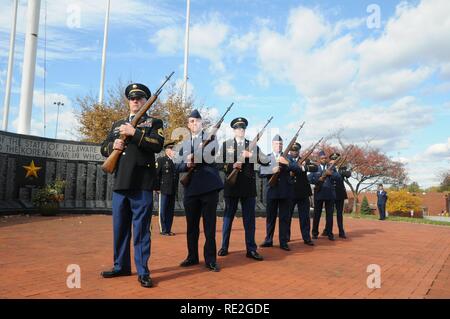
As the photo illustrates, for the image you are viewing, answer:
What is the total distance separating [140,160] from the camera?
471 centimetres

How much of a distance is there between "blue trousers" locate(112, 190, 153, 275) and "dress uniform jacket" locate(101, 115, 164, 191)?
14 centimetres

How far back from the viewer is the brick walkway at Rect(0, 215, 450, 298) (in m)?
4.26

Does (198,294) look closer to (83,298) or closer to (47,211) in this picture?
(83,298)

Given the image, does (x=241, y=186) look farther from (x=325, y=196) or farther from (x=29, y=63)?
(x=29, y=63)

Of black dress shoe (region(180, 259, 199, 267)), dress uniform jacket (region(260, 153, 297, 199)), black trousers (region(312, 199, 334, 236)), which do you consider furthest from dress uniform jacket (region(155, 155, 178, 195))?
black dress shoe (region(180, 259, 199, 267))

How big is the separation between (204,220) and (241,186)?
3.91ft

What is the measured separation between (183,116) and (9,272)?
19446 mm

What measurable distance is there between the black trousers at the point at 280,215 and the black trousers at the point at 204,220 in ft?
7.89

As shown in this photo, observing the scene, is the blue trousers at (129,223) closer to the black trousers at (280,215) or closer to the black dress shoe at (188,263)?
the black dress shoe at (188,263)

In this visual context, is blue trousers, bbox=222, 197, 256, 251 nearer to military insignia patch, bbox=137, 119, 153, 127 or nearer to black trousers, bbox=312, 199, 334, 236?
military insignia patch, bbox=137, 119, 153, 127

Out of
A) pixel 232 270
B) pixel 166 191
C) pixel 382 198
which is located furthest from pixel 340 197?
pixel 382 198

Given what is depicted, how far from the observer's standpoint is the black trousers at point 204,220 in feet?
17.8
